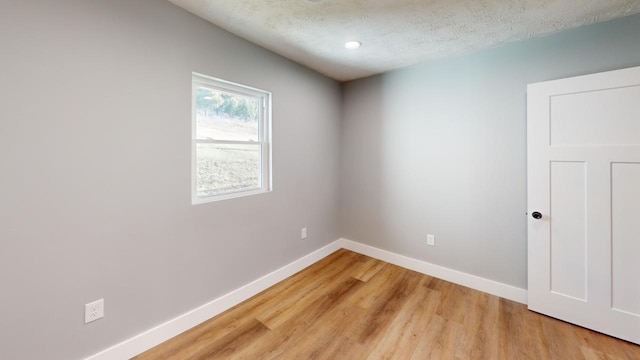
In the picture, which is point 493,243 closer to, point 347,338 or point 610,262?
point 610,262

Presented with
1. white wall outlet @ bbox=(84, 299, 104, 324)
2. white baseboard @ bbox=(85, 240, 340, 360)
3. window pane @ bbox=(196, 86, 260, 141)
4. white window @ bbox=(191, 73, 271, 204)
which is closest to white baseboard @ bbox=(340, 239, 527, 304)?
white baseboard @ bbox=(85, 240, 340, 360)

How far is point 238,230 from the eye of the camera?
2312mm

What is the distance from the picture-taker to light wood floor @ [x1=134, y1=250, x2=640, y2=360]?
1.73 meters

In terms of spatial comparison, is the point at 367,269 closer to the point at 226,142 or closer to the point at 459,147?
the point at 459,147

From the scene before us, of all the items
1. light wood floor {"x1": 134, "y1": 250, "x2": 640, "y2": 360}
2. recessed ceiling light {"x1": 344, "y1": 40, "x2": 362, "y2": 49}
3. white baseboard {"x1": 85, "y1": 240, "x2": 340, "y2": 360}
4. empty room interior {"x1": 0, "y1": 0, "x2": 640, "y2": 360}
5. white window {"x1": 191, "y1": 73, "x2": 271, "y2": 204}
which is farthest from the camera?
recessed ceiling light {"x1": 344, "y1": 40, "x2": 362, "y2": 49}

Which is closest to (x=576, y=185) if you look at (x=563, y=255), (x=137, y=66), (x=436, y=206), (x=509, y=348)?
(x=563, y=255)

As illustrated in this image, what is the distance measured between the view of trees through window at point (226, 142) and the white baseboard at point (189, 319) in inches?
37.6

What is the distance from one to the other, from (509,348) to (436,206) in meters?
1.41

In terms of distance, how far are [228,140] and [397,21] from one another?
175cm

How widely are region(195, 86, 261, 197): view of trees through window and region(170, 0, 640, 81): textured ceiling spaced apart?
2.00 feet

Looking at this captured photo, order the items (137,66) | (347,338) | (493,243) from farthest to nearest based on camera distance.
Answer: (493,243)
(347,338)
(137,66)

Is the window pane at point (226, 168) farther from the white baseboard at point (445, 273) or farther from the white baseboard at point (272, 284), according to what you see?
the white baseboard at point (445, 273)

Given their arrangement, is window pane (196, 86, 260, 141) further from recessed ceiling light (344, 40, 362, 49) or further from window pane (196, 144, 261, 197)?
recessed ceiling light (344, 40, 362, 49)

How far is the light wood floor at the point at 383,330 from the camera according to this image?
1726mm
